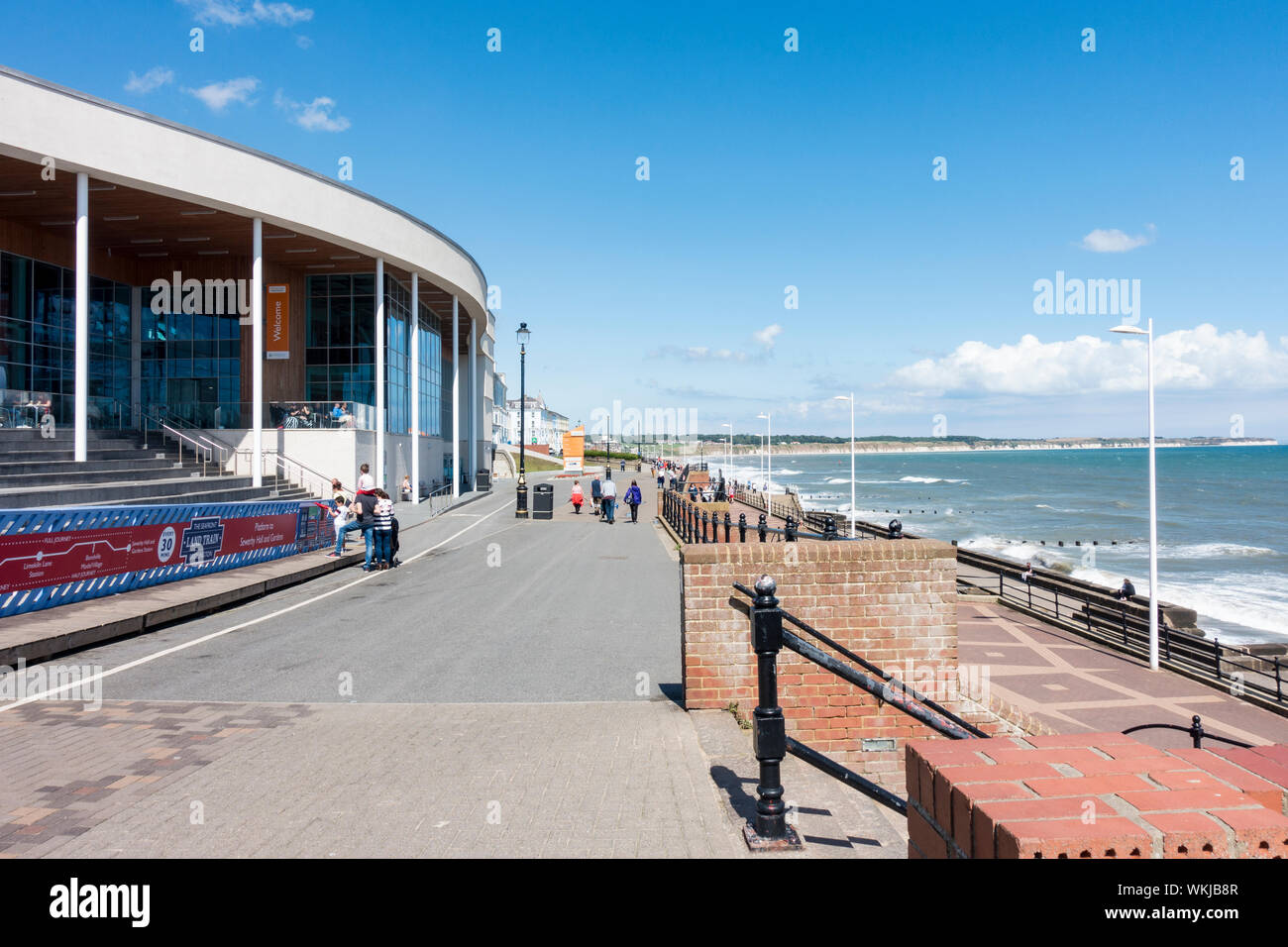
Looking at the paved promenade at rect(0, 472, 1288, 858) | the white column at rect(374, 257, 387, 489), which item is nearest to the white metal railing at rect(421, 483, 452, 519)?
the white column at rect(374, 257, 387, 489)

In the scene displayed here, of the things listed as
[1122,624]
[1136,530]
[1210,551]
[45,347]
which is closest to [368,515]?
[45,347]

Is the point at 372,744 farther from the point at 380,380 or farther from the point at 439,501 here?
the point at 439,501

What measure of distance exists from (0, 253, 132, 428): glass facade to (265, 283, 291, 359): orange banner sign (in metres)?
5.67

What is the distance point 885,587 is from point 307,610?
9.34 metres

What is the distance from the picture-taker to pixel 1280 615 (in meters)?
29.3

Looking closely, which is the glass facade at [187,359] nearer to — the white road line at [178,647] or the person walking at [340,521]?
the person walking at [340,521]

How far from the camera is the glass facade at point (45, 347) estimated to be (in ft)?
82.8

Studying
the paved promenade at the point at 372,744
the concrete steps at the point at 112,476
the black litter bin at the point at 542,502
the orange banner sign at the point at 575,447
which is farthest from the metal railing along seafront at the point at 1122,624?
the orange banner sign at the point at 575,447

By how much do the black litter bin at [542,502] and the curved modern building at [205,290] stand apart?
254 inches

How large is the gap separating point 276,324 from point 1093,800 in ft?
109

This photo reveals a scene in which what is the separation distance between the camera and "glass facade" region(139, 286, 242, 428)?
31.8 m

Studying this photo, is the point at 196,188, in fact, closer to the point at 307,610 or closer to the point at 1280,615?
the point at 307,610

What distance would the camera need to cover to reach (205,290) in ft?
105
